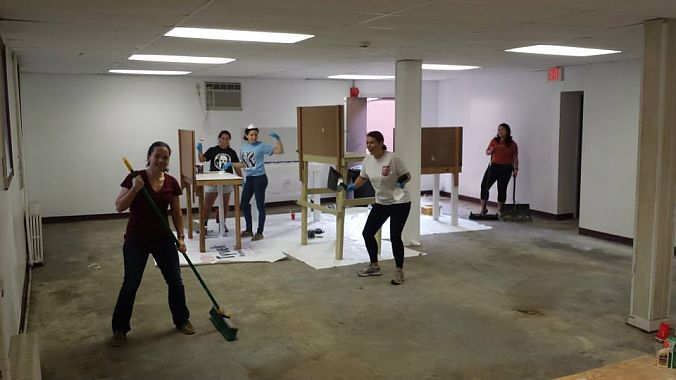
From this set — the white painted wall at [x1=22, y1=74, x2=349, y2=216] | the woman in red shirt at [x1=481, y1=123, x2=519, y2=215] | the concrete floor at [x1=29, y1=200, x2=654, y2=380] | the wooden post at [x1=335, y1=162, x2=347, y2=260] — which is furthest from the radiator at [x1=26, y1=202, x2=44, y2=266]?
the woman in red shirt at [x1=481, y1=123, x2=519, y2=215]

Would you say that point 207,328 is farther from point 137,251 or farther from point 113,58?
point 113,58

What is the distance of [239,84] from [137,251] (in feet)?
20.0

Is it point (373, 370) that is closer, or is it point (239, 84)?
point (373, 370)

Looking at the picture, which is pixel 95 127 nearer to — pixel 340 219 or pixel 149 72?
pixel 149 72

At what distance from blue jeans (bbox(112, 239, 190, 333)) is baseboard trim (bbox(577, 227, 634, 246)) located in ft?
17.7

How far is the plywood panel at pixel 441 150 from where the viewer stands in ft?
26.6

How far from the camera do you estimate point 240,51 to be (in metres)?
5.76

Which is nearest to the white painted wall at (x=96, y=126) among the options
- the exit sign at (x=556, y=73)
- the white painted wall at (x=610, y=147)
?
the exit sign at (x=556, y=73)

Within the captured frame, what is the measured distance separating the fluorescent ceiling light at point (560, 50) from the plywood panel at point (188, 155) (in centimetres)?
347

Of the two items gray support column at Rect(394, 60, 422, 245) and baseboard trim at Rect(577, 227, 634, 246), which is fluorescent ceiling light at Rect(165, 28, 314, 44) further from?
baseboard trim at Rect(577, 227, 634, 246)

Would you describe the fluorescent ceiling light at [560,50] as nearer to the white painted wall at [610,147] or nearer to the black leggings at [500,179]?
the white painted wall at [610,147]

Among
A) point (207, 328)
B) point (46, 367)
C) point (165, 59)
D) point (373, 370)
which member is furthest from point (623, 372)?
point (165, 59)

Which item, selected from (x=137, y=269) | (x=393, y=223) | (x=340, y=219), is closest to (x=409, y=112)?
(x=340, y=219)

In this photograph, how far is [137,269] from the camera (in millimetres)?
4012
